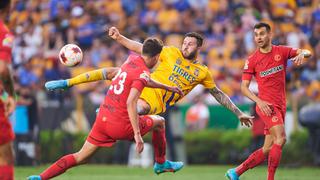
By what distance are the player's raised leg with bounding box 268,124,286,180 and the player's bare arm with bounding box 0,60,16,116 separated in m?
5.35

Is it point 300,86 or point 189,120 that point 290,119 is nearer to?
point 300,86

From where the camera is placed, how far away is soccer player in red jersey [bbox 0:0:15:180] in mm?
9586

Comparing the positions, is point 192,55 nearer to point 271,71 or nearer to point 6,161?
point 271,71

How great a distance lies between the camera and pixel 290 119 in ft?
75.7

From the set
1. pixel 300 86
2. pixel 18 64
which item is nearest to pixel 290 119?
pixel 300 86

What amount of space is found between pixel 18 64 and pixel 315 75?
8258mm

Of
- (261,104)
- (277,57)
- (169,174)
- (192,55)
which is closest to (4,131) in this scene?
(192,55)

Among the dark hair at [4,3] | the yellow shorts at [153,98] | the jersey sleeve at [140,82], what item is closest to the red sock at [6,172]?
the dark hair at [4,3]

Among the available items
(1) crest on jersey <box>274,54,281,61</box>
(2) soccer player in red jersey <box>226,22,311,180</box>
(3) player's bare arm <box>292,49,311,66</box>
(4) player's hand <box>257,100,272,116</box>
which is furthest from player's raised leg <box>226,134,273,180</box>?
(3) player's bare arm <box>292,49,311,66</box>

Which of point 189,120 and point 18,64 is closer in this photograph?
point 189,120

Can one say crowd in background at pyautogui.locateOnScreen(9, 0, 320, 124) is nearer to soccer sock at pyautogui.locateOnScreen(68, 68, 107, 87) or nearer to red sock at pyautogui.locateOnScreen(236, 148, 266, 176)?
red sock at pyautogui.locateOnScreen(236, 148, 266, 176)

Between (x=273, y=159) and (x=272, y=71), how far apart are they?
1.49 m

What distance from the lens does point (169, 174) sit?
19.3 m

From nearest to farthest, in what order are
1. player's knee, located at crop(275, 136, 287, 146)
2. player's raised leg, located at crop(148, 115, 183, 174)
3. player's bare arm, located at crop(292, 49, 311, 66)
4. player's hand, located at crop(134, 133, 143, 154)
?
player's hand, located at crop(134, 133, 143, 154), player's raised leg, located at crop(148, 115, 183, 174), player's bare arm, located at crop(292, 49, 311, 66), player's knee, located at crop(275, 136, 287, 146)
